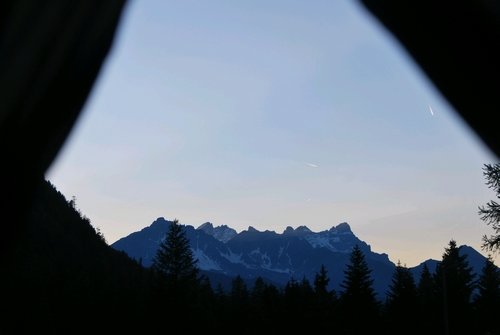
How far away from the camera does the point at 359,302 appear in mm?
50375

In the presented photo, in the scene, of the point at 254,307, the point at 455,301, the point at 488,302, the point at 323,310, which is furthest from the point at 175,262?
the point at 488,302

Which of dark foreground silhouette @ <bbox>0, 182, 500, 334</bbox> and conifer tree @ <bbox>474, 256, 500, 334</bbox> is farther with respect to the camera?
conifer tree @ <bbox>474, 256, 500, 334</bbox>

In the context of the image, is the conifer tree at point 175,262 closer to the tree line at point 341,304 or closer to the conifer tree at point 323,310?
the tree line at point 341,304

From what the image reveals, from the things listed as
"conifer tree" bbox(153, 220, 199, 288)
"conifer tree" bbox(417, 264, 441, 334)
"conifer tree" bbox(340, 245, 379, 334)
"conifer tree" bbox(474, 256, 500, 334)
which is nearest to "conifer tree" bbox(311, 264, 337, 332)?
"conifer tree" bbox(340, 245, 379, 334)

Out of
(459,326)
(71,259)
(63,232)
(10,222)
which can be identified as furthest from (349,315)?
(63,232)

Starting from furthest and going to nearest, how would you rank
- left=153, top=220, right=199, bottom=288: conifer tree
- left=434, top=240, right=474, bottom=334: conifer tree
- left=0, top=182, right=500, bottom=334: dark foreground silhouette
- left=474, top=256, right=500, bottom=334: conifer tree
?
left=474, top=256, right=500, bottom=334: conifer tree
left=434, top=240, right=474, bottom=334: conifer tree
left=153, top=220, right=199, bottom=288: conifer tree
left=0, top=182, right=500, bottom=334: dark foreground silhouette

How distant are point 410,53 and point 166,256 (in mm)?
46516

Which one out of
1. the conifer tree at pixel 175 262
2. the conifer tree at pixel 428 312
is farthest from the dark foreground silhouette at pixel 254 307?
the conifer tree at pixel 175 262

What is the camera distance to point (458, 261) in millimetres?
69438

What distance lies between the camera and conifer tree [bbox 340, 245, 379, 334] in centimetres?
4966

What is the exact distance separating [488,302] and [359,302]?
18.9 meters

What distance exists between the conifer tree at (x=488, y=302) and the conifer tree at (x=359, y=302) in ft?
38.4

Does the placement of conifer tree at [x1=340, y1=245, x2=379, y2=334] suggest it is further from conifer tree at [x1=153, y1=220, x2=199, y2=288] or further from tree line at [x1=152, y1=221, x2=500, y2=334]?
conifer tree at [x1=153, y1=220, x2=199, y2=288]

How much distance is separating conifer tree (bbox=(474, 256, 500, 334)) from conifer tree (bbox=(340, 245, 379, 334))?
461 inches
